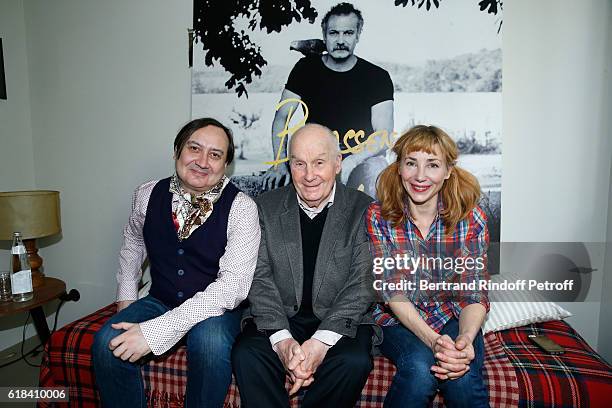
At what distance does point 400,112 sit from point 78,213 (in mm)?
2202

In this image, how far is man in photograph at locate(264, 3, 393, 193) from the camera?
2354 mm

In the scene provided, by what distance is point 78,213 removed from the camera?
2.80m

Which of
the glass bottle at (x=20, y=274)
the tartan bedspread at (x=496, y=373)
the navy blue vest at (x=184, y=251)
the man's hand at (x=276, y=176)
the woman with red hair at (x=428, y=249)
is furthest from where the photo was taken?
the man's hand at (x=276, y=176)

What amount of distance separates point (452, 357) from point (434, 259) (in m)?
0.40

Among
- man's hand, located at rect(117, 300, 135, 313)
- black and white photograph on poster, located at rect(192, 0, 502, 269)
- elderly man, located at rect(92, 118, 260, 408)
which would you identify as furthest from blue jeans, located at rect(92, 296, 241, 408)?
black and white photograph on poster, located at rect(192, 0, 502, 269)

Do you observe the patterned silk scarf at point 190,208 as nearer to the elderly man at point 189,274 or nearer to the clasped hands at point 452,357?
the elderly man at point 189,274

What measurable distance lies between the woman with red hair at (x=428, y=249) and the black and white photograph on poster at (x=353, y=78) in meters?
0.71

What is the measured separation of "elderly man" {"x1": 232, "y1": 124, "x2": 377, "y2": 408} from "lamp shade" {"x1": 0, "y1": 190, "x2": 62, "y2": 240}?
4.18 ft

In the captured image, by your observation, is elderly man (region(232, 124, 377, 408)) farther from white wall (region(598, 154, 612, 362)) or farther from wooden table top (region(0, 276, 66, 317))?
white wall (region(598, 154, 612, 362))

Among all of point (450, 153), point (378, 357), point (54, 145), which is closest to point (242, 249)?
point (378, 357)

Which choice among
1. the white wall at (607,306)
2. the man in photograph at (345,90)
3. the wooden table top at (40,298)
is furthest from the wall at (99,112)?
the white wall at (607,306)

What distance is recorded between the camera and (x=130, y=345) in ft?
4.93

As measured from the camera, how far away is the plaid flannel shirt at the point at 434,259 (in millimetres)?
1634

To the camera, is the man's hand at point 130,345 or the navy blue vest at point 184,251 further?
the navy blue vest at point 184,251
